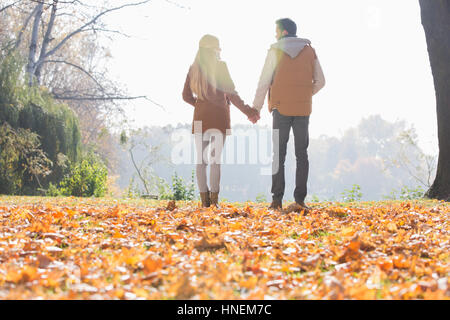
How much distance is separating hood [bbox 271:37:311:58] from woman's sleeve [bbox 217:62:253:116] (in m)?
0.70

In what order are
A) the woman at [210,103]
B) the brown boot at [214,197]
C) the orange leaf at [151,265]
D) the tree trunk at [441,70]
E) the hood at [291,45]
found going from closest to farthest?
the orange leaf at [151,265] → the hood at [291,45] → the woman at [210,103] → the brown boot at [214,197] → the tree trunk at [441,70]

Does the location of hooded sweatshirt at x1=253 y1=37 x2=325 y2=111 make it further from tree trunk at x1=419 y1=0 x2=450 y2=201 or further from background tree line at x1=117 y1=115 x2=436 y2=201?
background tree line at x1=117 y1=115 x2=436 y2=201

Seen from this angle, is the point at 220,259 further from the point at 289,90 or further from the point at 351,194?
the point at 351,194

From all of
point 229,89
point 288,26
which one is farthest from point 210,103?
point 288,26

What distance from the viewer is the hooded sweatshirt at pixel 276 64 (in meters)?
5.61

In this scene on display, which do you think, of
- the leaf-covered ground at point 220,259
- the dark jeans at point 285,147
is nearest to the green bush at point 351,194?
the dark jeans at point 285,147

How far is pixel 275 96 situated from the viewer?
567 centimetres

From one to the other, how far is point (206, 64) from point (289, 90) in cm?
108

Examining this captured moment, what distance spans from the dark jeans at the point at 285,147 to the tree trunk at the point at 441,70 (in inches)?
153

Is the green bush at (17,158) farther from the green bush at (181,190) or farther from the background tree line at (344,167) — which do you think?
the background tree line at (344,167)

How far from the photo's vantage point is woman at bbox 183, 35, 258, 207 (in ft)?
18.8

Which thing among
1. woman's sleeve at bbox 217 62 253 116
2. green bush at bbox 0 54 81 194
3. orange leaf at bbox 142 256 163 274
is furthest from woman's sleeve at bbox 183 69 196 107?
green bush at bbox 0 54 81 194
